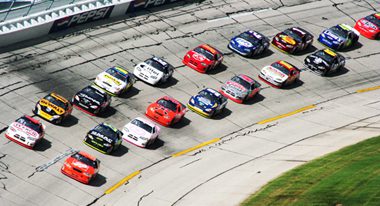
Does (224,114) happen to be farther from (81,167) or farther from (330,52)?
(81,167)

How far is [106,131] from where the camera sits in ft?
141

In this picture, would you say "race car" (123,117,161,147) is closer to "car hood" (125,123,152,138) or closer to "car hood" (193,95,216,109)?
"car hood" (125,123,152,138)

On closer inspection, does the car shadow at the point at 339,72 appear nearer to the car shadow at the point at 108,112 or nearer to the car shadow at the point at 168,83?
the car shadow at the point at 168,83

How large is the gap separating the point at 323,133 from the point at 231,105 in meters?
6.70

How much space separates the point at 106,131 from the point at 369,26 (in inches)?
1186

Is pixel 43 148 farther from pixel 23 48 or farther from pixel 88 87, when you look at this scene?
pixel 23 48

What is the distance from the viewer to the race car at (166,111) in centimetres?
4688

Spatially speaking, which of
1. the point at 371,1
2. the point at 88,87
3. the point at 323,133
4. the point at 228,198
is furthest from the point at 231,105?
the point at 371,1

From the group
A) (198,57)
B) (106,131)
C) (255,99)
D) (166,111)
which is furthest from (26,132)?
(255,99)

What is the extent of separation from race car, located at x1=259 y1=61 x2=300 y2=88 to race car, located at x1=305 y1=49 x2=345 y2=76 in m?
2.62

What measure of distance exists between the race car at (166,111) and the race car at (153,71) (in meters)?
3.55

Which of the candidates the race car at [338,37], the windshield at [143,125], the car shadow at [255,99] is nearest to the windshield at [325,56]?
the race car at [338,37]

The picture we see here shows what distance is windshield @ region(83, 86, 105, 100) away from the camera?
46281 millimetres

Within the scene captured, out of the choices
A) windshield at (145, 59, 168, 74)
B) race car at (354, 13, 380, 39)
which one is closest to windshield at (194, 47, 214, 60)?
windshield at (145, 59, 168, 74)
